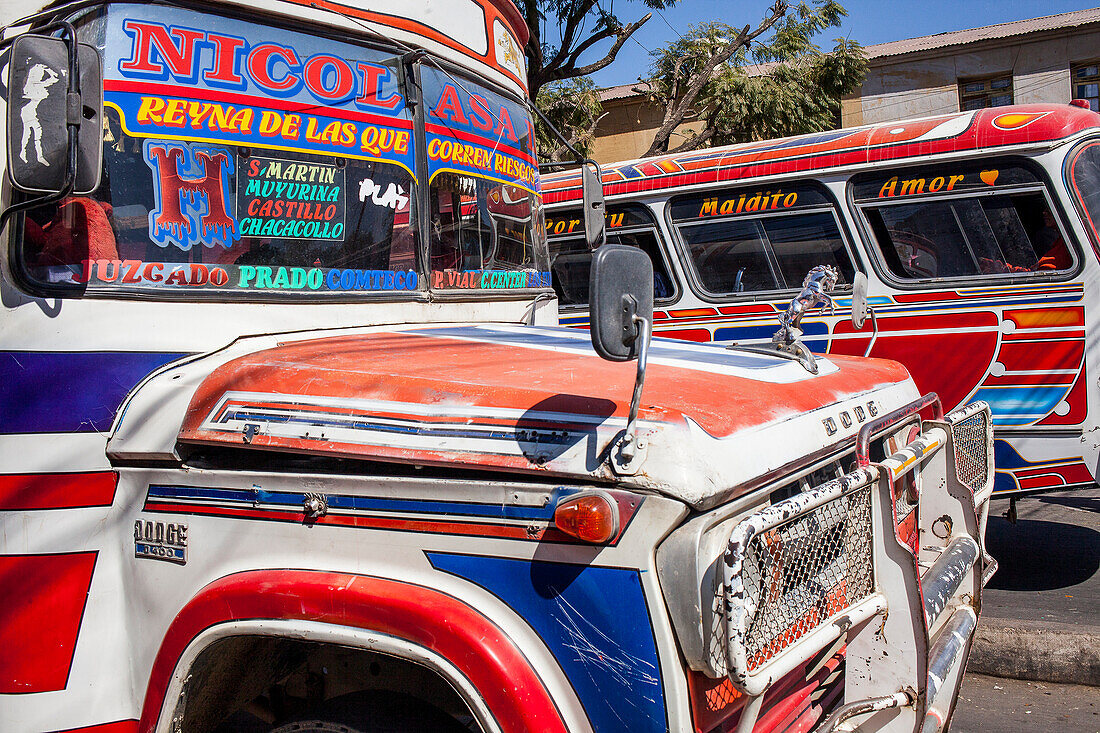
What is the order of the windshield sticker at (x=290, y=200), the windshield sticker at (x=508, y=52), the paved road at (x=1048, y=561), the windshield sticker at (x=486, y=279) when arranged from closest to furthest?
1. the windshield sticker at (x=290, y=200)
2. the windshield sticker at (x=486, y=279)
3. the windshield sticker at (x=508, y=52)
4. the paved road at (x=1048, y=561)

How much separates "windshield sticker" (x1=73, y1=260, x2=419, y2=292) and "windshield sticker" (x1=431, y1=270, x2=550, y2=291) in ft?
0.58

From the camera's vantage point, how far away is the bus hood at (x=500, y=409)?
5.85ft

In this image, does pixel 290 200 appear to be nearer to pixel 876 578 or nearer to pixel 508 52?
pixel 508 52

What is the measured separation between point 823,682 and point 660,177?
567 cm

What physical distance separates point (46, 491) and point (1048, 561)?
6.30 meters

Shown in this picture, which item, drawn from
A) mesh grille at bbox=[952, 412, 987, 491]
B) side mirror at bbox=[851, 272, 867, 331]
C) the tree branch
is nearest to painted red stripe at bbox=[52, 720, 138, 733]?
mesh grille at bbox=[952, 412, 987, 491]

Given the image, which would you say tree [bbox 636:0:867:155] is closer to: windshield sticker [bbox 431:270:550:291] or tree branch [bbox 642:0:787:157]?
tree branch [bbox 642:0:787:157]

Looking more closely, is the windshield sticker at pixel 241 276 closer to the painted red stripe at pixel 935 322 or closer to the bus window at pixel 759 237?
the painted red stripe at pixel 935 322

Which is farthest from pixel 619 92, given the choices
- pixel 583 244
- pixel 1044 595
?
pixel 1044 595

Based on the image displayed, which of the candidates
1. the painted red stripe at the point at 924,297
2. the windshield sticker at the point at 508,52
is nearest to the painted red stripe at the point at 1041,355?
the painted red stripe at the point at 924,297

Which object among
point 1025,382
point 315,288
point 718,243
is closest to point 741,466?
point 315,288

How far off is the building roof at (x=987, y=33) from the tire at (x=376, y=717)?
1981cm

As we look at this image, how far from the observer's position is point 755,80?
14.4 m

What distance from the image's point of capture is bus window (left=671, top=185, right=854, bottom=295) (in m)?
6.97
